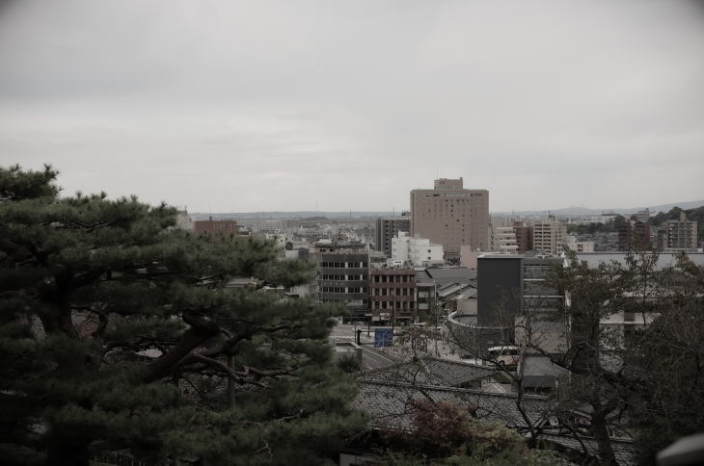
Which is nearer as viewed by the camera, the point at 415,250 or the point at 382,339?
the point at 382,339

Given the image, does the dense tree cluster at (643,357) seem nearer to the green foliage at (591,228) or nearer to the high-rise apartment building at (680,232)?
the high-rise apartment building at (680,232)

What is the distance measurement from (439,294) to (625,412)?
30.3 metres

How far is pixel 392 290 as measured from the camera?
120 ft

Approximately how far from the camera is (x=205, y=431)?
4961 mm

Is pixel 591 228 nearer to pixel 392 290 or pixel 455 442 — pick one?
pixel 392 290

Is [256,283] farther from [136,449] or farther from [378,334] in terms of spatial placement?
[378,334]

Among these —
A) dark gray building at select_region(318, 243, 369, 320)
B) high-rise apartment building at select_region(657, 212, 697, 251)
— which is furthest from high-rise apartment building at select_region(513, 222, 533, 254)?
dark gray building at select_region(318, 243, 369, 320)

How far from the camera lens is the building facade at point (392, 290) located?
36.6 metres

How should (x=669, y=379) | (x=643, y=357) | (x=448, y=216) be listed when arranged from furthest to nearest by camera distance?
(x=448, y=216)
(x=643, y=357)
(x=669, y=379)

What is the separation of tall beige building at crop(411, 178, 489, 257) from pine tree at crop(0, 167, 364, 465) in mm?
66798

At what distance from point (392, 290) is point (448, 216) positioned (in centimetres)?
3774

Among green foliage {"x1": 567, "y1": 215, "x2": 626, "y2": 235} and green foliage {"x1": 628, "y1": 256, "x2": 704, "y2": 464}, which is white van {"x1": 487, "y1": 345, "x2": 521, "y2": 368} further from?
green foliage {"x1": 567, "y1": 215, "x2": 626, "y2": 235}

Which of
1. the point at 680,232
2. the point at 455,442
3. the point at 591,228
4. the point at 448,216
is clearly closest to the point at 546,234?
the point at 591,228

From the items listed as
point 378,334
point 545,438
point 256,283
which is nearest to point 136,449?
point 256,283
